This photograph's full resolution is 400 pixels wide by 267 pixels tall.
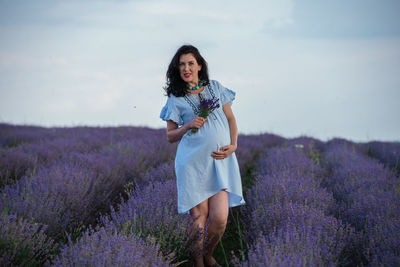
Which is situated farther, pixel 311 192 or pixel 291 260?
pixel 311 192

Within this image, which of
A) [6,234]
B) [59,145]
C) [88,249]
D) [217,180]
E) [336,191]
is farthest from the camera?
[59,145]

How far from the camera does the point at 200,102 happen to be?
7.34 ft

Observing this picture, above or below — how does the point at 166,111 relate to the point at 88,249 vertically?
above

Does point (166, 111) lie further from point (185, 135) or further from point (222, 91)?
point (222, 91)

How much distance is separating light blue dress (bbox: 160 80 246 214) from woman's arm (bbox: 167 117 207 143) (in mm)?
42

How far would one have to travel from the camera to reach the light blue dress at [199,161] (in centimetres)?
212

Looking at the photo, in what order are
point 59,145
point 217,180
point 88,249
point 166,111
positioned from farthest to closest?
point 59,145, point 166,111, point 217,180, point 88,249

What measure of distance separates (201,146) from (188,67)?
1.91 feet

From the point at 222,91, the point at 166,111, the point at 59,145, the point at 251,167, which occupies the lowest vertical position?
the point at 251,167

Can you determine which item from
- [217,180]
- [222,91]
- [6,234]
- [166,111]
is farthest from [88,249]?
[222,91]

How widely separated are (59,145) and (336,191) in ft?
15.7

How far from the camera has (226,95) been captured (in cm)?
239

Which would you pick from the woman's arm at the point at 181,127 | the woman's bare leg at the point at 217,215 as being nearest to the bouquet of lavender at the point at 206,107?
the woman's arm at the point at 181,127

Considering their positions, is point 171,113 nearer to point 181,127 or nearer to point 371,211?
point 181,127
